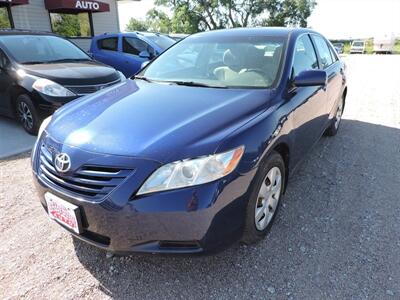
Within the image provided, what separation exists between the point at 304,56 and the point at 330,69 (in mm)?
1040

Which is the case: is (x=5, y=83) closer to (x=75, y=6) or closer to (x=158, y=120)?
(x=158, y=120)

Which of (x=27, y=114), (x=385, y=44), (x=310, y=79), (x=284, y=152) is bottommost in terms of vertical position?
(x=385, y=44)

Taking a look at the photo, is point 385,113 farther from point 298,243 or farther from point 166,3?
point 166,3

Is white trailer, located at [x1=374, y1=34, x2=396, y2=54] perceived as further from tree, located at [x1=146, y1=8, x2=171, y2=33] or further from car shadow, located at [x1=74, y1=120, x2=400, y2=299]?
car shadow, located at [x1=74, y1=120, x2=400, y2=299]

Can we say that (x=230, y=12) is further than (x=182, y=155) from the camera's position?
Yes

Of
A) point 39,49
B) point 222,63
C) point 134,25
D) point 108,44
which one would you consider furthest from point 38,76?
point 134,25

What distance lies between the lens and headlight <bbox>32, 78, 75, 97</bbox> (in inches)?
200

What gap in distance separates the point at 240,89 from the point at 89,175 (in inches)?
55.5

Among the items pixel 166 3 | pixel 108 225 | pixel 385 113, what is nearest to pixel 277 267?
pixel 108 225

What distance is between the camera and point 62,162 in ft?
7.43

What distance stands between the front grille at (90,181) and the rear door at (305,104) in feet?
5.17

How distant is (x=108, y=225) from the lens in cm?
210

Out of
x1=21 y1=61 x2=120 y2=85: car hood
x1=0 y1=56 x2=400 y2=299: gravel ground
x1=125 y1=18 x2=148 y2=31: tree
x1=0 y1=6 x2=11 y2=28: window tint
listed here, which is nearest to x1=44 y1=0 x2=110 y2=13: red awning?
x1=0 y1=6 x2=11 y2=28: window tint

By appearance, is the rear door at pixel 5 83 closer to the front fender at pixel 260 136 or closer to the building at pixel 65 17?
the front fender at pixel 260 136
